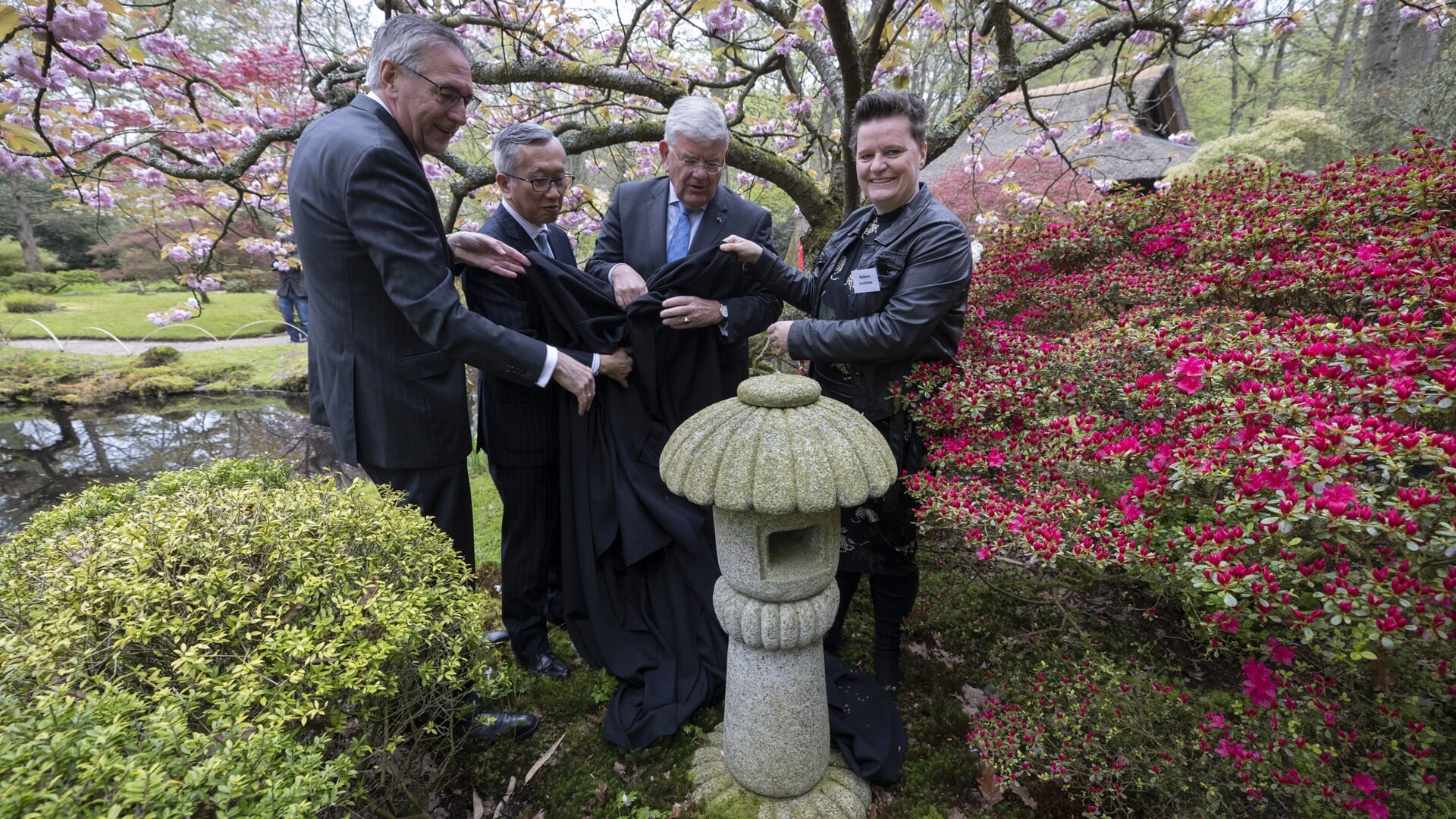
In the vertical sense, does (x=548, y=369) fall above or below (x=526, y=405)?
above

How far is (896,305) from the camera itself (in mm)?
2164

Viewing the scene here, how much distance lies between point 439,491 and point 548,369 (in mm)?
677

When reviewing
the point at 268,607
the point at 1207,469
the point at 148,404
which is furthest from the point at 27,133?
the point at 148,404

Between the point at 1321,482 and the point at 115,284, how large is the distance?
92.0 ft

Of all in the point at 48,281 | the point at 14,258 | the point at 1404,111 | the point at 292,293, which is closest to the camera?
the point at 1404,111

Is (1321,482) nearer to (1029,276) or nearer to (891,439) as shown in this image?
(891,439)

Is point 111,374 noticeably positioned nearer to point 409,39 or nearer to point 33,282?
point 33,282

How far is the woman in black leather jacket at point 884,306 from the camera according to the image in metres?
2.15

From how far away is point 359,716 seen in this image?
61.6 inches

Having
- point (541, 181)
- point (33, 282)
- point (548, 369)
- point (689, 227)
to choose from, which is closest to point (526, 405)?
point (548, 369)

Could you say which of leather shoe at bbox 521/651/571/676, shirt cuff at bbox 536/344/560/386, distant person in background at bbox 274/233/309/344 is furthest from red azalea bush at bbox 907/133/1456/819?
distant person in background at bbox 274/233/309/344

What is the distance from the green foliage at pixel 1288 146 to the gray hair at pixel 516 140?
420 inches

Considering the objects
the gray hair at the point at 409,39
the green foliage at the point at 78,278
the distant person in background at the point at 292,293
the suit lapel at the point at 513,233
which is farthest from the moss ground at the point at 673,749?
the green foliage at the point at 78,278

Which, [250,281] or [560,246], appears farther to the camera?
[250,281]
